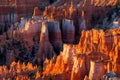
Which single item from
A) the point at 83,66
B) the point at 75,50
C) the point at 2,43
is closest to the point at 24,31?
the point at 2,43

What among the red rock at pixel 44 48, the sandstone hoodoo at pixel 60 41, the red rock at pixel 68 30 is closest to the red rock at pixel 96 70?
the sandstone hoodoo at pixel 60 41

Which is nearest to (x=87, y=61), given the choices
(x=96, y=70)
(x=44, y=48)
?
(x=96, y=70)

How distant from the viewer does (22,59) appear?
6012 centimetres

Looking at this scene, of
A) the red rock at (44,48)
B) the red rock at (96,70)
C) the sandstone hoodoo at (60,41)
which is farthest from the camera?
the red rock at (44,48)

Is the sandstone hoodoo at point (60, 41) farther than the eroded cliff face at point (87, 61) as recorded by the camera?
Yes

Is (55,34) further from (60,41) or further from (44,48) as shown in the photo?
(44,48)

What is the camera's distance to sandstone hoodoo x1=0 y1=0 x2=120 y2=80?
4212 cm

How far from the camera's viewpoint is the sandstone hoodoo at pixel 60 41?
42.1 m

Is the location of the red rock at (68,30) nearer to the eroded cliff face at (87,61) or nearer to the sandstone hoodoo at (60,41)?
the sandstone hoodoo at (60,41)

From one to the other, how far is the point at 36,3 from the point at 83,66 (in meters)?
41.2

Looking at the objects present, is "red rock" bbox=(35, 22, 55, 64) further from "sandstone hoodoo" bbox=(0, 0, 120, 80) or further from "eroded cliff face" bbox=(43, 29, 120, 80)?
"eroded cliff face" bbox=(43, 29, 120, 80)

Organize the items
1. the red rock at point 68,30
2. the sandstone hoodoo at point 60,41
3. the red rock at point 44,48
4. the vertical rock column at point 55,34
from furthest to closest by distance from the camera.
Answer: the red rock at point 68,30
the vertical rock column at point 55,34
the red rock at point 44,48
the sandstone hoodoo at point 60,41

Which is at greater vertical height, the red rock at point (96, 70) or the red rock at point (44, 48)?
the red rock at point (96, 70)

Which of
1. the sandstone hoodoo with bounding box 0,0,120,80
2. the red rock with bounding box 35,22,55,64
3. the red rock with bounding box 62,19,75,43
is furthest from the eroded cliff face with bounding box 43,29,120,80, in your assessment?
the red rock with bounding box 62,19,75,43
